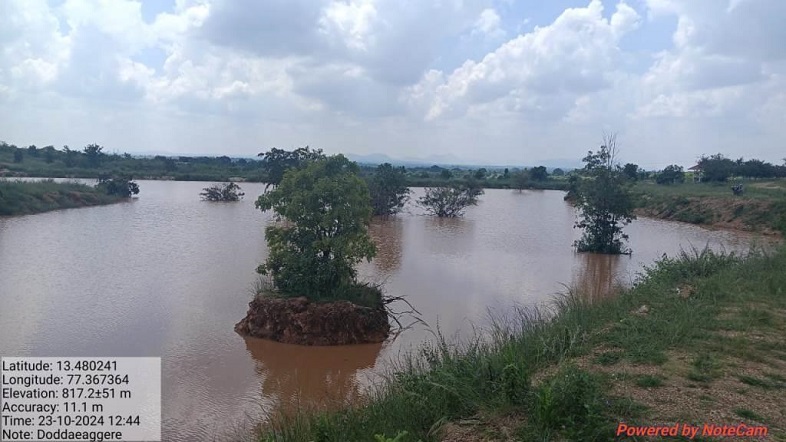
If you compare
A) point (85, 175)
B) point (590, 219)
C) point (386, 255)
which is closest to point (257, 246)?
point (386, 255)

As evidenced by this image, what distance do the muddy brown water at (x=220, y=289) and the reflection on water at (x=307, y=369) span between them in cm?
4

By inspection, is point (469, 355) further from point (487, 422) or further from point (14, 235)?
point (14, 235)

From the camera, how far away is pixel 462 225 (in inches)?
1232

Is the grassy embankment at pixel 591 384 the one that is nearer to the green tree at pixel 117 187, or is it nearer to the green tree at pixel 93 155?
the green tree at pixel 117 187

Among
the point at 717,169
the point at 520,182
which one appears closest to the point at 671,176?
the point at 717,169

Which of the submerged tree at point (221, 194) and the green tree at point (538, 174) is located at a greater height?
the green tree at point (538, 174)

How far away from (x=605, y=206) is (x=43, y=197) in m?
31.3

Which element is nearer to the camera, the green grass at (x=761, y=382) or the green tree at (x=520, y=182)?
the green grass at (x=761, y=382)

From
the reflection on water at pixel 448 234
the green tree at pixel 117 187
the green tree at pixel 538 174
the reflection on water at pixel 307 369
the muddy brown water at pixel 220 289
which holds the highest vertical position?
the green tree at pixel 538 174

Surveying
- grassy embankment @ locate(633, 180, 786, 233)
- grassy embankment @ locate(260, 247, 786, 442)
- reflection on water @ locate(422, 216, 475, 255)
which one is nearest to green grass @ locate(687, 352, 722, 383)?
grassy embankment @ locate(260, 247, 786, 442)

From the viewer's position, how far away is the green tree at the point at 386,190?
34906mm

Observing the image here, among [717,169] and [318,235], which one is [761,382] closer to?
[318,235]

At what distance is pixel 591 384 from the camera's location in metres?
4.38

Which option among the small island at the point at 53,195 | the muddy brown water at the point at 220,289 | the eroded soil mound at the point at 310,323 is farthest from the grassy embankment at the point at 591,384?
the small island at the point at 53,195
